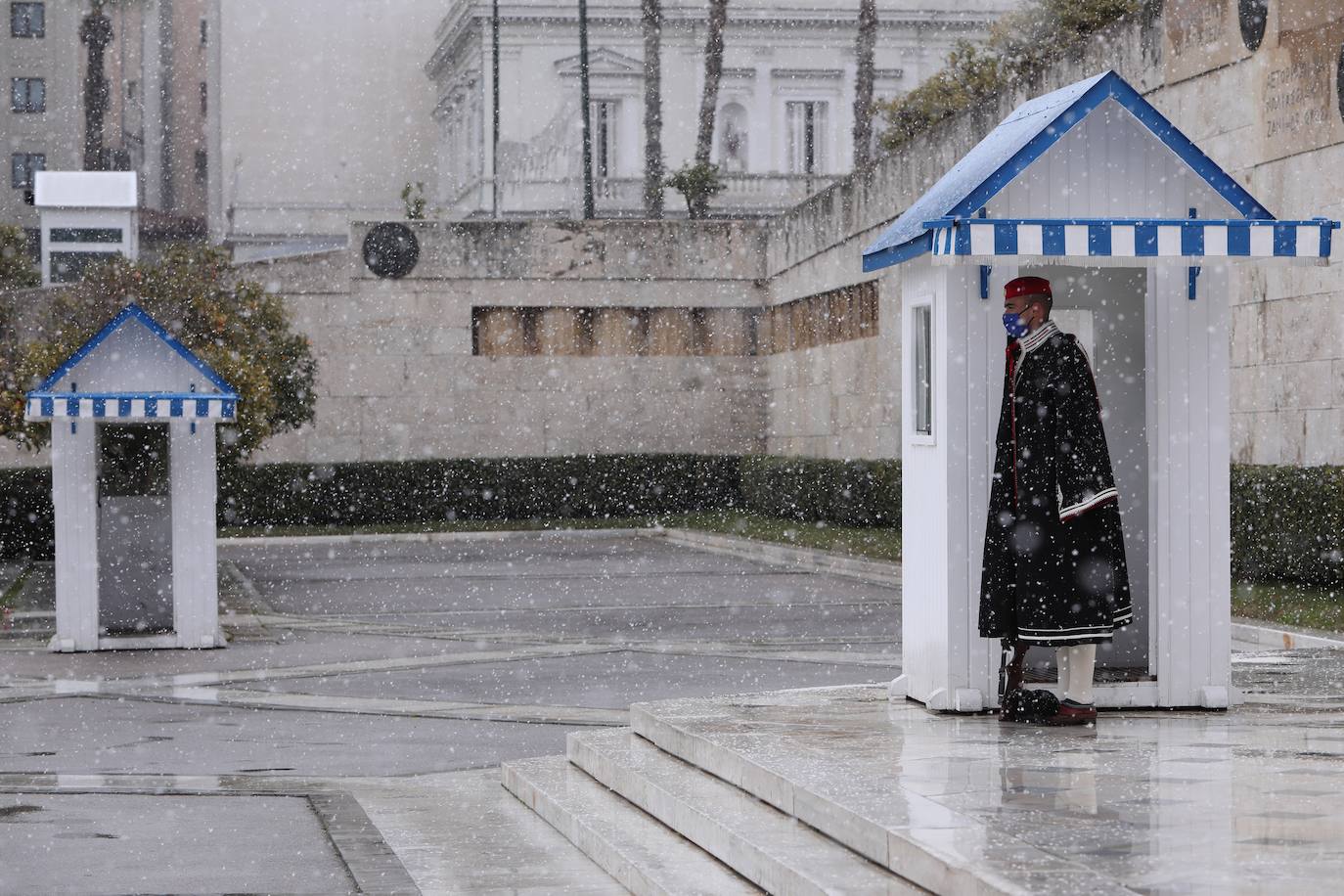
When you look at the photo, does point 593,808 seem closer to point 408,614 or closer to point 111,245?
point 408,614

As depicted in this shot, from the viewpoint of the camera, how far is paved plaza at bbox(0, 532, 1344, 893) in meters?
6.92

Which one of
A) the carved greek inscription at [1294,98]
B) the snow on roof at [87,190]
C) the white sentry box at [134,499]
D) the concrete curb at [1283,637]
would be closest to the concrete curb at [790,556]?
the carved greek inscription at [1294,98]

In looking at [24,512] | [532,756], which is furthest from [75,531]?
[24,512]

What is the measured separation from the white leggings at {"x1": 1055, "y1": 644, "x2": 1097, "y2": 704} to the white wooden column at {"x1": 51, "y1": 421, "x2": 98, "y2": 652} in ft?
32.6

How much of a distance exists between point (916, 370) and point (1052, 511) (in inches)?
55.4

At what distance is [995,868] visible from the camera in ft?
20.1

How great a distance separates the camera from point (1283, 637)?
47.2ft

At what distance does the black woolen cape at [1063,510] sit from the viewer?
9109 millimetres

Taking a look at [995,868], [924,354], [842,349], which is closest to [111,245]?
[842,349]

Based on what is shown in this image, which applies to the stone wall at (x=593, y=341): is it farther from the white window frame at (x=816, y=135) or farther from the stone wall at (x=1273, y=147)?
the white window frame at (x=816, y=135)

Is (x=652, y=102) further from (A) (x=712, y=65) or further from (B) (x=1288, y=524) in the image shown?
(B) (x=1288, y=524)

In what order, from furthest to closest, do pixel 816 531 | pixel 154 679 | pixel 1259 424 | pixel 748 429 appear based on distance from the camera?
pixel 748 429 → pixel 816 531 → pixel 1259 424 → pixel 154 679

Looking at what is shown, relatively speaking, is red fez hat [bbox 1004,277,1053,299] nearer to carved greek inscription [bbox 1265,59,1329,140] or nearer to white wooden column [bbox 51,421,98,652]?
carved greek inscription [bbox 1265,59,1329,140]

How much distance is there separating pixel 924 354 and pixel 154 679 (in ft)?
23.2
